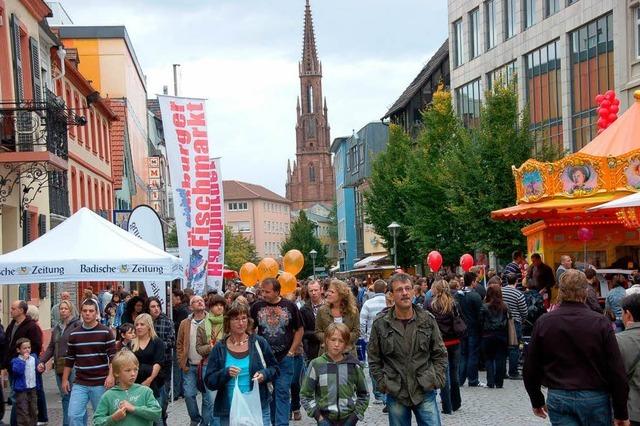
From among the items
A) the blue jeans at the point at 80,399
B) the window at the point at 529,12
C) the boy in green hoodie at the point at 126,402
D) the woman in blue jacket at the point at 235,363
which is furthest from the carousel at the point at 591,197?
the window at the point at 529,12

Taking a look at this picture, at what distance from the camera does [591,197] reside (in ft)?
83.4

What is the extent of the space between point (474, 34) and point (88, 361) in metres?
42.5

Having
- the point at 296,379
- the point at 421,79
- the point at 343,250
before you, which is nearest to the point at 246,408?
the point at 296,379

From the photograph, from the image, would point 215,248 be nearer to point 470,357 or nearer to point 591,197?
point 470,357

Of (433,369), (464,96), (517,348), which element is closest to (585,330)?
(433,369)

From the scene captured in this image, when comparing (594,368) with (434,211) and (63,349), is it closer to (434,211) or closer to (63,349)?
(63,349)

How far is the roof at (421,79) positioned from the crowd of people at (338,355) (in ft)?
154

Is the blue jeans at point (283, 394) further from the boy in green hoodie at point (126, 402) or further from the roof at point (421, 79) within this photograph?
the roof at point (421, 79)

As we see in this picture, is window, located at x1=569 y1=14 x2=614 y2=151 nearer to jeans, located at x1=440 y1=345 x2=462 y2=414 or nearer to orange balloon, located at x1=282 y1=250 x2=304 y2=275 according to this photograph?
orange balloon, located at x1=282 y1=250 x2=304 y2=275

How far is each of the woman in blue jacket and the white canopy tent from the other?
4.41m

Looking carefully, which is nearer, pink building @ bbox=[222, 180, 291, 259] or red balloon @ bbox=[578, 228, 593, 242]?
red balloon @ bbox=[578, 228, 593, 242]

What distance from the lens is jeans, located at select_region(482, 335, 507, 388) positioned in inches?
728

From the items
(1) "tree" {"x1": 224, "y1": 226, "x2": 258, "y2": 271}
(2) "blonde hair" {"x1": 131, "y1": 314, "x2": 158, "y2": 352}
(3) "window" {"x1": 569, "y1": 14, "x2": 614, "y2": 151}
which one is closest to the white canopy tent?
(2) "blonde hair" {"x1": 131, "y1": 314, "x2": 158, "y2": 352}

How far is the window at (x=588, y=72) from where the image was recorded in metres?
38.6
